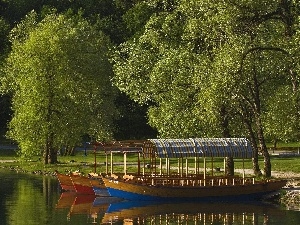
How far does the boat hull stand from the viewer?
68.1 meters

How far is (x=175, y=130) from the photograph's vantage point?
79062 millimetres

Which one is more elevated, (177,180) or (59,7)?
(59,7)

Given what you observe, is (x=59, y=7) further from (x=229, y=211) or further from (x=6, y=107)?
(x=229, y=211)

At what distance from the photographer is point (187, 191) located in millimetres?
68188

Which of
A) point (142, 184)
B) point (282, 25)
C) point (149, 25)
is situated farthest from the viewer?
point (149, 25)

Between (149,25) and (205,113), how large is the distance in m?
16.5

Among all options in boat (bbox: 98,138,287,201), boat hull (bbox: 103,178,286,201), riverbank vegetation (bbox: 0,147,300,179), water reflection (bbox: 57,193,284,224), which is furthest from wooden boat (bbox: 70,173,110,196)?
riverbank vegetation (bbox: 0,147,300,179)

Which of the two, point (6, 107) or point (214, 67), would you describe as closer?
point (214, 67)

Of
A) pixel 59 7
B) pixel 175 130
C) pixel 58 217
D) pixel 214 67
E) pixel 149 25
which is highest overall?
pixel 59 7

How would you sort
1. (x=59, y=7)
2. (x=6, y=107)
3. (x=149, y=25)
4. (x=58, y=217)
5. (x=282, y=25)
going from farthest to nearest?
1. (x=59, y=7)
2. (x=6, y=107)
3. (x=149, y=25)
4. (x=282, y=25)
5. (x=58, y=217)

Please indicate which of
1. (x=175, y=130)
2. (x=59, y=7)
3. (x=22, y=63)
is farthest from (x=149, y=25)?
(x=59, y=7)

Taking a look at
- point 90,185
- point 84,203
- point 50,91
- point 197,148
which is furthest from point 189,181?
point 50,91

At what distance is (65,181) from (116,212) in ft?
46.5

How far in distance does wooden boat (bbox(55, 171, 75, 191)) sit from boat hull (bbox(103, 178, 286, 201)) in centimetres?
748
